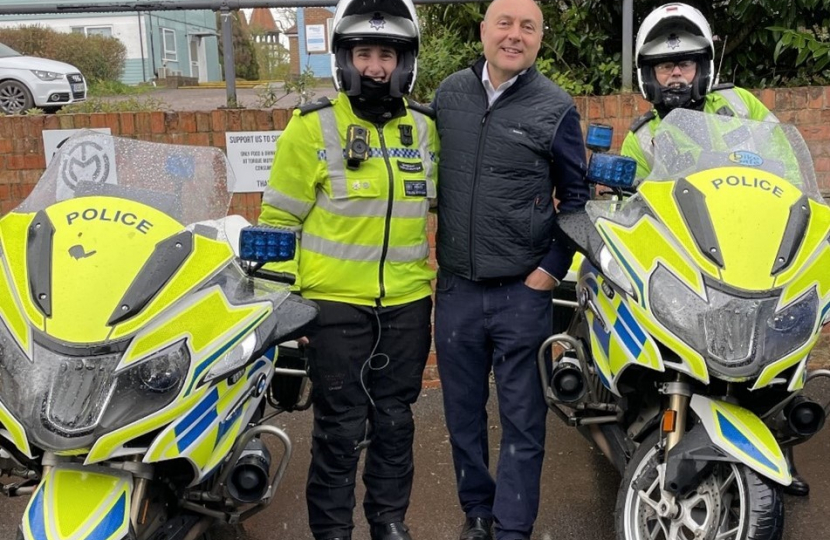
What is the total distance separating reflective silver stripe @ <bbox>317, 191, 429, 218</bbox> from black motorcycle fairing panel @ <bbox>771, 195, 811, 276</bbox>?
1.26 meters

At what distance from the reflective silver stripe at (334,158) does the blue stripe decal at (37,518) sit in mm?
1400

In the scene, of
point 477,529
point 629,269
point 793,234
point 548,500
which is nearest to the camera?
point 793,234

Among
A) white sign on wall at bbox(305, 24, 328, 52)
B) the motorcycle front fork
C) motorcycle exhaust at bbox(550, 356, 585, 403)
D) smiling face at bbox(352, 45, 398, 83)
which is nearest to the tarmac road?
motorcycle exhaust at bbox(550, 356, 585, 403)

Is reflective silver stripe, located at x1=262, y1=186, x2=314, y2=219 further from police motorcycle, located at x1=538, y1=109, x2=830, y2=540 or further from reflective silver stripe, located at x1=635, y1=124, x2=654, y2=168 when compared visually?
reflective silver stripe, located at x1=635, y1=124, x2=654, y2=168

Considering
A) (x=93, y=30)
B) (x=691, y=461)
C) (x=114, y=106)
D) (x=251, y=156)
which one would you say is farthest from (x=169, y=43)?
(x=691, y=461)

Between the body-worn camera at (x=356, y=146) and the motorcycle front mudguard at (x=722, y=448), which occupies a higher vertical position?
the body-worn camera at (x=356, y=146)

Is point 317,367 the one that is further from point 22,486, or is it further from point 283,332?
point 22,486

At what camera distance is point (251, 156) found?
5.54m

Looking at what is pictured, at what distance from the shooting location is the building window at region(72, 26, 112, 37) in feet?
48.0

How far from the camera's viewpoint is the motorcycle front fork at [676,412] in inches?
117

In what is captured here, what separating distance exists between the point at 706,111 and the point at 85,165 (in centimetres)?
252

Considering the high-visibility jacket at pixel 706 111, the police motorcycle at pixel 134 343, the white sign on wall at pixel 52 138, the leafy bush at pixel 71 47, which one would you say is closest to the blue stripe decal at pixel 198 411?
the police motorcycle at pixel 134 343

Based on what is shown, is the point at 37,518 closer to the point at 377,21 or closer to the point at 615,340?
the point at 615,340

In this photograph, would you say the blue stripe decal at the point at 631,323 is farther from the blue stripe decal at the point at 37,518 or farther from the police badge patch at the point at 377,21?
the blue stripe decal at the point at 37,518
